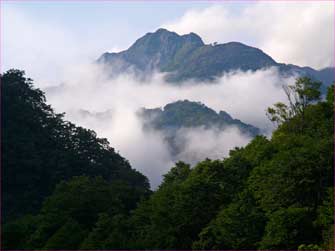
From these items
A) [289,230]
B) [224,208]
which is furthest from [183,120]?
[289,230]

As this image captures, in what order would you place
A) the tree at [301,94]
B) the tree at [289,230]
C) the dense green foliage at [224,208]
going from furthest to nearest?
1. the tree at [301,94]
2. the dense green foliage at [224,208]
3. the tree at [289,230]

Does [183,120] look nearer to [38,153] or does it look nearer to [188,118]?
[188,118]

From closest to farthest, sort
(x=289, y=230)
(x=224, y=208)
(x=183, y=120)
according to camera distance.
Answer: (x=289, y=230), (x=224, y=208), (x=183, y=120)

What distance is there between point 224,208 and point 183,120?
430 ft

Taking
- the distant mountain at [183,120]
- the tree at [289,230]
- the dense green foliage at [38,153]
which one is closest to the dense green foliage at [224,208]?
the tree at [289,230]

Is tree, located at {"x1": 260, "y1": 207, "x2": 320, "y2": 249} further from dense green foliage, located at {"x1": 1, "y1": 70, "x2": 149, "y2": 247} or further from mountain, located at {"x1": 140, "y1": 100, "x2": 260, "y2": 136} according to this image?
mountain, located at {"x1": 140, "y1": 100, "x2": 260, "y2": 136}

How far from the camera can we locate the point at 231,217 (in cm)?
2083

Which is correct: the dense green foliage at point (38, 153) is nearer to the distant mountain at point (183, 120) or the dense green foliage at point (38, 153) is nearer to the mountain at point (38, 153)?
the mountain at point (38, 153)

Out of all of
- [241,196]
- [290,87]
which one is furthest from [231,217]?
[290,87]

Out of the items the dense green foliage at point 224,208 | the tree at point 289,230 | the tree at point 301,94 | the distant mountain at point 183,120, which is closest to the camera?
the tree at point 289,230

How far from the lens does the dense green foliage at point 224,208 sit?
19.6 metres

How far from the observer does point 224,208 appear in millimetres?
22625

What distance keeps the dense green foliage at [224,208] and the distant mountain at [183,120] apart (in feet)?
388

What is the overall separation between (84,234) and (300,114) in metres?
16.4
